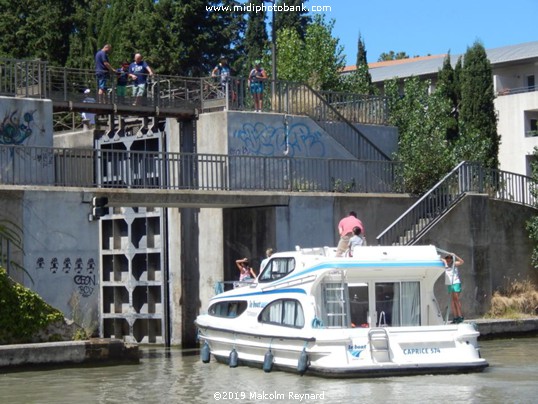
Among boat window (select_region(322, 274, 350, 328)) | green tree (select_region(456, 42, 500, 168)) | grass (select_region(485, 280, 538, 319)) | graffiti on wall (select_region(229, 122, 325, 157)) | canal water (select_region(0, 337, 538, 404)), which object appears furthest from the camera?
green tree (select_region(456, 42, 500, 168))

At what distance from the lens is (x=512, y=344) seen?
32.0m

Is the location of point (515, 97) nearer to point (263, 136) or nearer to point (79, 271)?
point (263, 136)

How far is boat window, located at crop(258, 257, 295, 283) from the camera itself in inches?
1073

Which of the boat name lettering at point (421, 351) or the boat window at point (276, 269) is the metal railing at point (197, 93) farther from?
the boat name lettering at point (421, 351)

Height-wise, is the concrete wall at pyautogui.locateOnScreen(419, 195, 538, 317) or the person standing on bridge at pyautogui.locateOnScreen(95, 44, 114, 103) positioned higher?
the person standing on bridge at pyautogui.locateOnScreen(95, 44, 114, 103)

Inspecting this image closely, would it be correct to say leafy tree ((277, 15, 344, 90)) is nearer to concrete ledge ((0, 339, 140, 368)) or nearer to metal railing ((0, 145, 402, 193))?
metal railing ((0, 145, 402, 193))

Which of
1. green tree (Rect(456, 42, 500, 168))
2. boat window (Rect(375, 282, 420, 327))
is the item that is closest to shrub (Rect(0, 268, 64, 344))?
boat window (Rect(375, 282, 420, 327))

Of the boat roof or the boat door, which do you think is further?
the boat door

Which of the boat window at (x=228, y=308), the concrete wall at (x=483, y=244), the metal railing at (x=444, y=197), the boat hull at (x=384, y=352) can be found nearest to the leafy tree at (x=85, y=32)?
the metal railing at (x=444, y=197)

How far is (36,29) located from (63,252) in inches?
1394

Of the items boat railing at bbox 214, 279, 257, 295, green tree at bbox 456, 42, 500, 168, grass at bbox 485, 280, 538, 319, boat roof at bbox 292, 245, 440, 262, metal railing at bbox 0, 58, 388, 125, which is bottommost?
grass at bbox 485, 280, 538, 319

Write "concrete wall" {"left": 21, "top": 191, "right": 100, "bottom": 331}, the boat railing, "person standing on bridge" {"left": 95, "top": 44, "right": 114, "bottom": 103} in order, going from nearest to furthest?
"concrete wall" {"left": 21, "top": 191, "right": 100, "bottom": 331}
the boat railing
"person standing on bridge" {"left": 95, "top": 44, "right": 114, "bottom": 103}

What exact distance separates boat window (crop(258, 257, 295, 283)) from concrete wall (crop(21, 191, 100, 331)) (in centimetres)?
411

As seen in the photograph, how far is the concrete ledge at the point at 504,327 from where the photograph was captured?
33.1m
